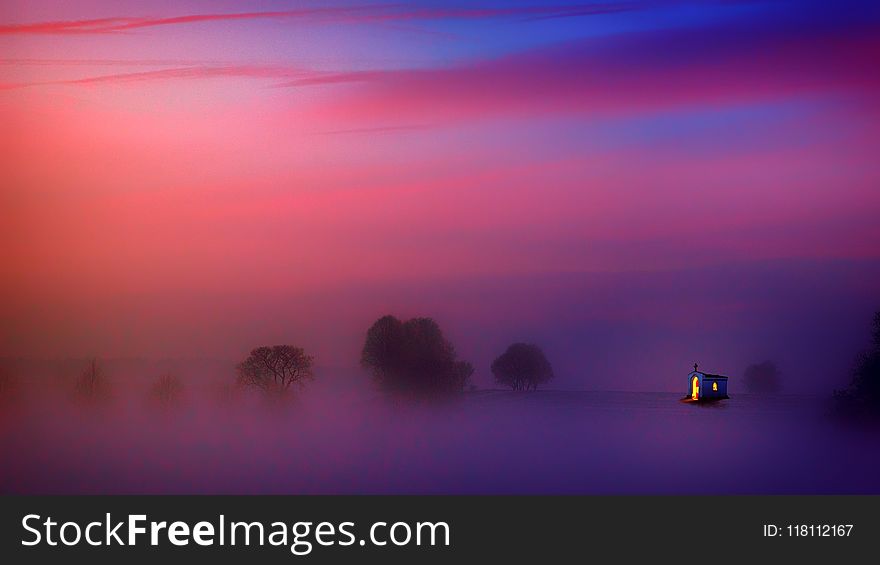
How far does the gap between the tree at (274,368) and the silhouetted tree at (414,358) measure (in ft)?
23.9

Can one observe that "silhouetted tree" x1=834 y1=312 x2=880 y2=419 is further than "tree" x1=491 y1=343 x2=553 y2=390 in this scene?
No

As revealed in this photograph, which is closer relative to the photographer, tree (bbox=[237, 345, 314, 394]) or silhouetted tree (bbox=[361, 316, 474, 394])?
tree (bbox=[237, 345, 314, 394])

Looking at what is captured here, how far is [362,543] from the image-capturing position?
24.1 metres

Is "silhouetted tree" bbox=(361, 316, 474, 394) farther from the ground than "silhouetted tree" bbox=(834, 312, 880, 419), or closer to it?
farther from the ground

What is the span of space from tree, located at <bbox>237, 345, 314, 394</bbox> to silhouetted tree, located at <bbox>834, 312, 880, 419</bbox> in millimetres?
26614

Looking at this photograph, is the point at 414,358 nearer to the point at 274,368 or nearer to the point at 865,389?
the point at 274,368

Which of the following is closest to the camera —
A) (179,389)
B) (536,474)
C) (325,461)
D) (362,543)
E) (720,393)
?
(362,543)

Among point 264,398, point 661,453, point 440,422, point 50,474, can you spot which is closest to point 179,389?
point 264,398

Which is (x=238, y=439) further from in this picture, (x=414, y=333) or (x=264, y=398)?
(x=414, y=333)

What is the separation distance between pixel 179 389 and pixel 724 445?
24.5m

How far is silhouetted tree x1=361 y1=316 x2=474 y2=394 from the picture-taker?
64625mm

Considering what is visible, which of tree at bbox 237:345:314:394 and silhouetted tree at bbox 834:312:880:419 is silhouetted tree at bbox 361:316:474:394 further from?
silhouetted tree at bbox 834:312:880:419

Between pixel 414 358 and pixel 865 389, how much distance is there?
89.8 ft

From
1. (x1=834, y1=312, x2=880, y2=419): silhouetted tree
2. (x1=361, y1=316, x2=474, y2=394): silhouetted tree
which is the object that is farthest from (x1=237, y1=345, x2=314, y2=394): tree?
(x1=834, y1=312, x2=880, y2=419): silhouetted tree
